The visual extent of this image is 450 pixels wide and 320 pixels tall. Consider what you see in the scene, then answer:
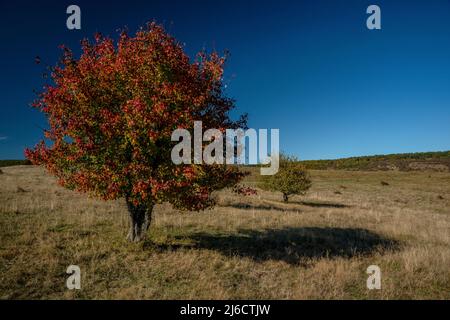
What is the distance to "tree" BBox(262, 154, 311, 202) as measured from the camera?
120 ft

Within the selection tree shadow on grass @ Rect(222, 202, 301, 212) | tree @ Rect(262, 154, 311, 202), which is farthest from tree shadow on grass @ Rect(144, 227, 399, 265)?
tree @ Rect(262, 154, 311, 202)

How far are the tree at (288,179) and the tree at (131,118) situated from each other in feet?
79.0

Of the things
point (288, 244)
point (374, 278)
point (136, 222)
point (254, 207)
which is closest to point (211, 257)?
point (136, 222)

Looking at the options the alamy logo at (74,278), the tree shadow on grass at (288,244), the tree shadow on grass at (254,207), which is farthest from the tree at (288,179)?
the alamy logo at (74,278)

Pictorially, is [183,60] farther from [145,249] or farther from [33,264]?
[33,264]

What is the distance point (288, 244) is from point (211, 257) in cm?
479

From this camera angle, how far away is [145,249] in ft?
46.7

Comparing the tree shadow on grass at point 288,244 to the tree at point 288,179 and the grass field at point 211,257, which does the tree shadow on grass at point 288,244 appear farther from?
the tree at point 288,179

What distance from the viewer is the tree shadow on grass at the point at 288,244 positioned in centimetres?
1482

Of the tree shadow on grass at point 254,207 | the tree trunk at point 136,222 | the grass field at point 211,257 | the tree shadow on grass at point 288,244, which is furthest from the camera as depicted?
the tree shadow on grass at point 254,207

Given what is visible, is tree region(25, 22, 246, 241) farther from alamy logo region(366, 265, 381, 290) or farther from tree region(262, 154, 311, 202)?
tree region(262, 154, 311, 202)

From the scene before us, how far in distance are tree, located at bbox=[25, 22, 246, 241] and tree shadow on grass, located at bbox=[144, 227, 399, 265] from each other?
3.36 m

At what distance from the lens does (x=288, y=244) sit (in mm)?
16750
